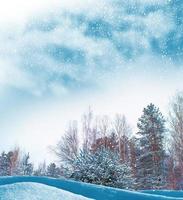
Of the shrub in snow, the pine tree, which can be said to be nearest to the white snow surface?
the shrub in snow

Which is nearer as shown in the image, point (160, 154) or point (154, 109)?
→ point (160, 154)

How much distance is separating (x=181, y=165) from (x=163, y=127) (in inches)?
243

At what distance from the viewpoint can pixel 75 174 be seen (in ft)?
27.8

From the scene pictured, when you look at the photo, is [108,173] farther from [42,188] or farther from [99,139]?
[99,139]

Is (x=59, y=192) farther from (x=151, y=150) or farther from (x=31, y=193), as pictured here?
(x=151, y=150)

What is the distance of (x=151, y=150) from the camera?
28516mm

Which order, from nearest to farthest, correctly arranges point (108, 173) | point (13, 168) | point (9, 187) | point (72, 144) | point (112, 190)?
point (9, 187)
point (112, 190)
point (108, 173)
point (72, 144)
point (13, 168)

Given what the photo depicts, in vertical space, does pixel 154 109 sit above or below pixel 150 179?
above

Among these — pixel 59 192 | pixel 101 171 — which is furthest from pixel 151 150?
pixel 59 192

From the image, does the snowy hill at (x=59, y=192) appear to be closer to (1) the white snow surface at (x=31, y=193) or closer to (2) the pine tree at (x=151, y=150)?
(1) the white snow surface at (x=31, y=193)

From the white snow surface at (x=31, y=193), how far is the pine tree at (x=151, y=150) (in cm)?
2186

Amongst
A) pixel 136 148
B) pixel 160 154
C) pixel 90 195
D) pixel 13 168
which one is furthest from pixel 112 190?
pixel 13 168

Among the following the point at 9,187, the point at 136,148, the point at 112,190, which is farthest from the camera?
the point at 136,148

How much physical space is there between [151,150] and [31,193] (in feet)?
83.8
